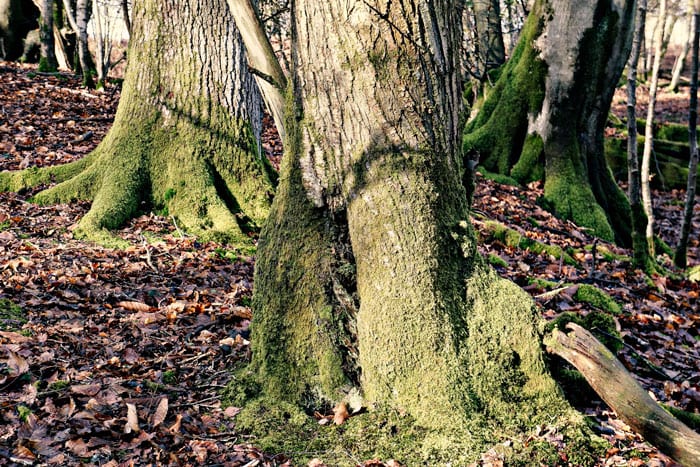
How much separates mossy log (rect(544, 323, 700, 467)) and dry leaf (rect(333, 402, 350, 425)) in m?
1.17

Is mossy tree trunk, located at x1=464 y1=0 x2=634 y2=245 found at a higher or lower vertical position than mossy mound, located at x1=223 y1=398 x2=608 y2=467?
higher

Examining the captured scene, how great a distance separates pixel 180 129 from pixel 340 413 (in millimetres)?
4257

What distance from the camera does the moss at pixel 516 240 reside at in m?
7.09

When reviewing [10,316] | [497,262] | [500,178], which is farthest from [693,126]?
[10,316]

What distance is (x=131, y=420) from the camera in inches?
123

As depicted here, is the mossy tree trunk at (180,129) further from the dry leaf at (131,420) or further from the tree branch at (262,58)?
the dry leaf at (131,420)

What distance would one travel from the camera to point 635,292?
6.25 m

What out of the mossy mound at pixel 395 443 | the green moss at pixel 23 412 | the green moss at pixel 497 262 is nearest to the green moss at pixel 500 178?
the green moss at pixel 497 262

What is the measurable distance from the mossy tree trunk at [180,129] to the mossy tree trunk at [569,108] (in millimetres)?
5282

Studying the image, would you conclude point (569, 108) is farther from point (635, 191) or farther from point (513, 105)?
point (635, 191)

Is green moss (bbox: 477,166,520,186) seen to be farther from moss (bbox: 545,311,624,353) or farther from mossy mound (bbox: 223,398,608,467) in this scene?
mossy mound (bbox: 223,398,608,467)

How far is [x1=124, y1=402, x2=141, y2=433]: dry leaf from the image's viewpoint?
3.07 meters

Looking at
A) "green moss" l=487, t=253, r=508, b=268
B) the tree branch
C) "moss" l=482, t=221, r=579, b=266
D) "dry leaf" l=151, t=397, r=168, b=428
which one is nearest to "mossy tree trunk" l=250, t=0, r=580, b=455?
the tree branch

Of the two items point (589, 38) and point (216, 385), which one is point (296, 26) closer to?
point (216, 385)
